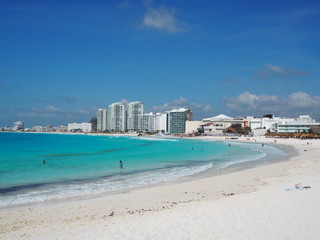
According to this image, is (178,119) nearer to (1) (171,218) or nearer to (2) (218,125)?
(2) (218,125)

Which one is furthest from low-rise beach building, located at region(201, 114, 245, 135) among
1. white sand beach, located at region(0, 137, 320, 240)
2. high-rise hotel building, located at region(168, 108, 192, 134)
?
white sand beach, located at region(0, 137, 320, 240)

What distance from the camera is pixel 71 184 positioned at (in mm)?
17969

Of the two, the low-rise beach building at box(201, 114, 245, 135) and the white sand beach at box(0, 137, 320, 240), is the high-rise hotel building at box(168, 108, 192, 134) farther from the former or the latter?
the white sand beach at box(0, 137, 320, 240)

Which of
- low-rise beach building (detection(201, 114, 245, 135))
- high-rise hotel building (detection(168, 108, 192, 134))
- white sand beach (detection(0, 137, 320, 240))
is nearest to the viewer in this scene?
white sand beach (detection(0, 137, 320, 240))

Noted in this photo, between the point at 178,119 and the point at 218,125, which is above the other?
the point at 178,119

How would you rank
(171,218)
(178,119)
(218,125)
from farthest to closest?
(178,119) → (218,125) → (171,218)

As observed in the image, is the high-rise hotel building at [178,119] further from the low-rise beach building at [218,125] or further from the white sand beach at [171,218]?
the white sand beach at [171,218]

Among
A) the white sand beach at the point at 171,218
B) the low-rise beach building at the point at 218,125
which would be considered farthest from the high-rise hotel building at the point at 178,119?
the white sand beach at the point at 171,218

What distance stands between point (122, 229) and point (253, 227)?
142 inches

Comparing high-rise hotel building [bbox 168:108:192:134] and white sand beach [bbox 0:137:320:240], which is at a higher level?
high-rise hotel building [bbox 168:108:192:134]

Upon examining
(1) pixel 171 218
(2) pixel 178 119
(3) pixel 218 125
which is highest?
(2) pixel 178 119

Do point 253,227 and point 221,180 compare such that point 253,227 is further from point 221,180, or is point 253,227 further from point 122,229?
point 221,180

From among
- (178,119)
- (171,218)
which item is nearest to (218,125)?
(178,119)

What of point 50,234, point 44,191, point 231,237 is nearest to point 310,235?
point 231,237
